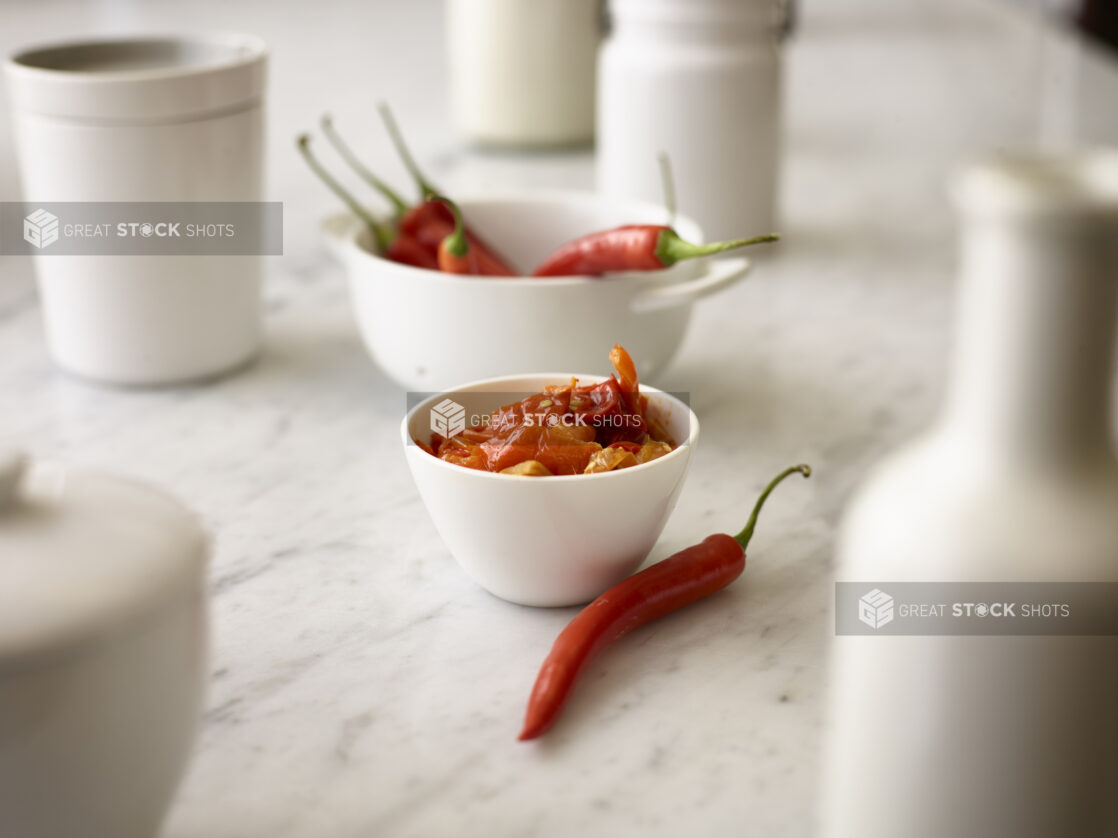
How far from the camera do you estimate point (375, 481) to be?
1033 mm

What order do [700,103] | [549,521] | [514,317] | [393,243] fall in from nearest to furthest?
[549,521], [514,317], [393,243], [700,103]

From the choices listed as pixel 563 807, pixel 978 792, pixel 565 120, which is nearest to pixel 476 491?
pixel 563 807

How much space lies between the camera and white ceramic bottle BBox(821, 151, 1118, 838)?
450 millimetres

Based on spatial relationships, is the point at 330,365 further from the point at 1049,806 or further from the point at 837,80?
the point at 837,80

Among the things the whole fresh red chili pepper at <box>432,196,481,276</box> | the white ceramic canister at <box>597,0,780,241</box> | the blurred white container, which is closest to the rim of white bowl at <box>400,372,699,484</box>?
the whole fresh red chili pepper at <box>432,196,481,276</box>

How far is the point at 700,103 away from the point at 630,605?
88cm

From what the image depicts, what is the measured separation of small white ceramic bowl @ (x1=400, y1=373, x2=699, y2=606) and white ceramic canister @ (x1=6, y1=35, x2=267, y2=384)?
42cm

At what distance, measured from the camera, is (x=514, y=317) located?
1.06 meters

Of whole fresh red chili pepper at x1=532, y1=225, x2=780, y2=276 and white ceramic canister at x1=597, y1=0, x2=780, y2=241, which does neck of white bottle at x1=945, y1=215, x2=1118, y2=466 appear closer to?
whole fresh red chili pepper at x1=532, y1=225, x2=780, y2=276

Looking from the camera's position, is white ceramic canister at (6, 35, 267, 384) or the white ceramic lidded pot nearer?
the white ceramic lidded pot

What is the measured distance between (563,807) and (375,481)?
438mm

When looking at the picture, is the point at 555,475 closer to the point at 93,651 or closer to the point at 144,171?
the point at 93,651

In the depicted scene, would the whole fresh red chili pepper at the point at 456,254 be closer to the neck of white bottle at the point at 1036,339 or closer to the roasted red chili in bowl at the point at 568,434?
the roasted red chili in bowl at the point at 568,434

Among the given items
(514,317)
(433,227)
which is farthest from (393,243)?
(514,317)
